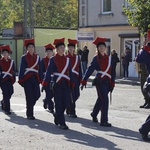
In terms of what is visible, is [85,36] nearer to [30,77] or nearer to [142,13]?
[142,13]

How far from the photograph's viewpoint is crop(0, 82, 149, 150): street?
8766 millimetres

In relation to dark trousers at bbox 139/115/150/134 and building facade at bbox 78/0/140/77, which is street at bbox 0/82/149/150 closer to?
dark trousers at bbox 139/115/150/134

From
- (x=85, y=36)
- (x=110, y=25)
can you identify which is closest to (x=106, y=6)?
(x=110, y=25)

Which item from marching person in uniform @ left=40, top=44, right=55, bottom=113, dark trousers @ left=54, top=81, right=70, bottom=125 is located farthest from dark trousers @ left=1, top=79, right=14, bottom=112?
dark trousers @ left=54, top=81, right=70, bottom=125

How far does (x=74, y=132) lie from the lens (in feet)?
33.3

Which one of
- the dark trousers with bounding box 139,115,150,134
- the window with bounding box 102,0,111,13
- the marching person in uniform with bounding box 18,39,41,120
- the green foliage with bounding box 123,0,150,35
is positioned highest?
the window with bounding box 102,0,111,13

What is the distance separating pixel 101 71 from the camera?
35.7ft

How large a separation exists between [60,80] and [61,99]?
403 mm

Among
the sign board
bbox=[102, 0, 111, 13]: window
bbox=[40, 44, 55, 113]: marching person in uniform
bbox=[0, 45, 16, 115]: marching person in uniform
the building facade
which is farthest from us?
the sign board

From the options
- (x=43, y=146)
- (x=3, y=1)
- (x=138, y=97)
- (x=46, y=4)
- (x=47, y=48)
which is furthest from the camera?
(x=3, y=1)

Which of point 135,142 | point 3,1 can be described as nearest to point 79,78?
point 135,142

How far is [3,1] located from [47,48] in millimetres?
60620

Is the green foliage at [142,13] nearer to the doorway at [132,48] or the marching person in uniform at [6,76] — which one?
the doorway at [132,48]

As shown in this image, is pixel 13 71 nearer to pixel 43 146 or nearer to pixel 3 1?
pixel 43 146
